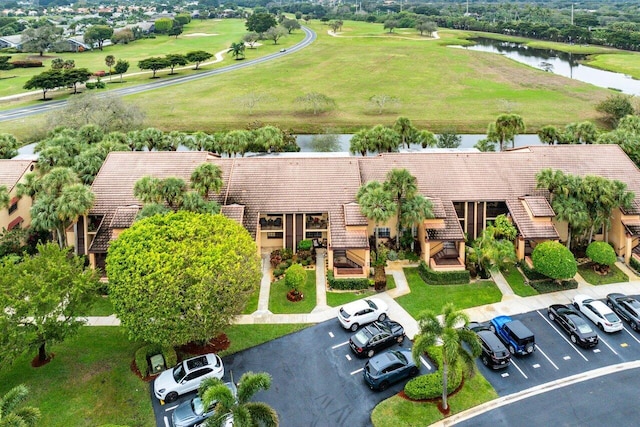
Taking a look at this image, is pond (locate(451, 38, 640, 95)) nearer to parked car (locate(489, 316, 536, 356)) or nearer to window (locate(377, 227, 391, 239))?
window (locate(377, 227, 391, 239))

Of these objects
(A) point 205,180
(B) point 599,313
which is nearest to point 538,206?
(B) point 599,313

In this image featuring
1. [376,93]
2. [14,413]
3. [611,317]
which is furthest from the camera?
[376,93]

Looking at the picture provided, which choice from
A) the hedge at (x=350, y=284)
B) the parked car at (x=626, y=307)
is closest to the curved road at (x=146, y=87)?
the hedge at (x=350, y=284)

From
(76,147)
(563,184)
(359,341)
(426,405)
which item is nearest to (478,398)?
(426,405)

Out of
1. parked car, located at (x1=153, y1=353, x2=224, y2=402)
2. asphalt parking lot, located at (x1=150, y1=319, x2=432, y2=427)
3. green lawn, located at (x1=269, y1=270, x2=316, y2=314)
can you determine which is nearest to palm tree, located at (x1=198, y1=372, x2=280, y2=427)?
asphalt parking lot, located at (x1=150, y1=319, x2=432, y2=427)

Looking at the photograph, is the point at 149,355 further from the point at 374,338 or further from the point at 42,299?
the point at 374,338

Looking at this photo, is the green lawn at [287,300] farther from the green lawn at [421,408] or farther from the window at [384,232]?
the green lawn at [421,408]
